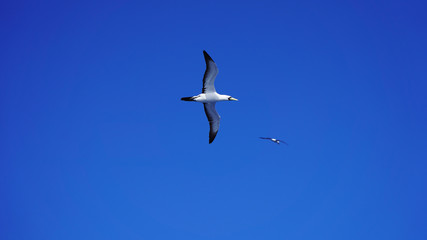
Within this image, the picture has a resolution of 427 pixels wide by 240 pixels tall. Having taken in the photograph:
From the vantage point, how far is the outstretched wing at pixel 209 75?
93.8 feet

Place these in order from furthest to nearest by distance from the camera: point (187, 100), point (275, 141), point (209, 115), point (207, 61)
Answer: point (275, 141) < point (209, 115) < point (187, 100) < point (207, 61)

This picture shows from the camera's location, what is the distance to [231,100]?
32406 mm

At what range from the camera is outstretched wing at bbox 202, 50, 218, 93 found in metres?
28.6

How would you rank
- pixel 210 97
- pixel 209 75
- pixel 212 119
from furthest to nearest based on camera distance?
pixel 212 119
pixel 210 97
pixel 209 75

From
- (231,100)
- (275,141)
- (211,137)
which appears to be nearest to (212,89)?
(231,100)

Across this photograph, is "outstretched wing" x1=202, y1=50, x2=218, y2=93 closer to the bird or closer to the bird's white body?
the bird

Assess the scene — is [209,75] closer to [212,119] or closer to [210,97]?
[210,97]

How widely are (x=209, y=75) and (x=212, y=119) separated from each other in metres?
5.70

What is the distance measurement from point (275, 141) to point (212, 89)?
15.2 m

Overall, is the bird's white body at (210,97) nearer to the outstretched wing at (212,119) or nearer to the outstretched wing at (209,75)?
the outstretched wing at (209,75)

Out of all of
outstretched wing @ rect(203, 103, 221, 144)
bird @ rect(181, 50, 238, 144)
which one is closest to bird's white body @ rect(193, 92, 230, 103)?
bird @ rect(181, 50, 238, 144)

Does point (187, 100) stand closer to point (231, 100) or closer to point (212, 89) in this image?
point (212, 89)

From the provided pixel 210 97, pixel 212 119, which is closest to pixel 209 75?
pixel 210 97

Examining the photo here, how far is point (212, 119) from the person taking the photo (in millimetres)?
33781
